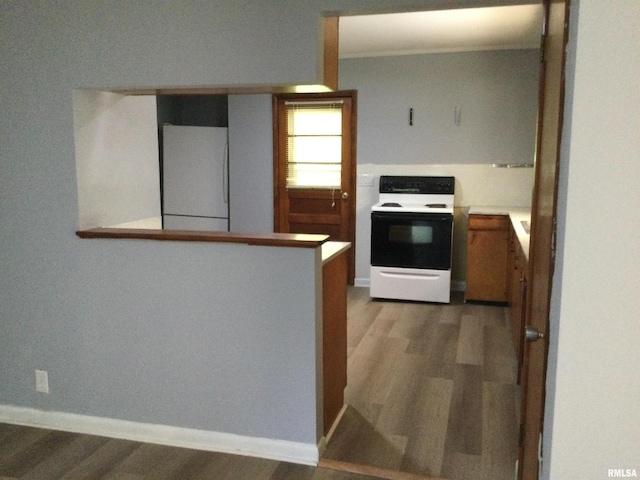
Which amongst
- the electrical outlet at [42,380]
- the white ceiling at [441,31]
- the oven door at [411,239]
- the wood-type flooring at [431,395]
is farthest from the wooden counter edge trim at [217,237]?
the oven door at [411,239]

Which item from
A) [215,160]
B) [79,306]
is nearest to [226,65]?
[79,306]

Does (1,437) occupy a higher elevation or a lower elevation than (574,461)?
lower

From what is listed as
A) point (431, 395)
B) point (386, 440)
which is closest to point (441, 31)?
point (431, 395)

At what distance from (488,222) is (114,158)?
3.52 metres

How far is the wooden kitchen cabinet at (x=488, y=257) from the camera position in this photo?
209 inches

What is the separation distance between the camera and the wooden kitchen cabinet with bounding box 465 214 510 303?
17.5 ft

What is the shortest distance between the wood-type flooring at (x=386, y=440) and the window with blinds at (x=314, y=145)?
251cm

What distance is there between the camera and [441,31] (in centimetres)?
493

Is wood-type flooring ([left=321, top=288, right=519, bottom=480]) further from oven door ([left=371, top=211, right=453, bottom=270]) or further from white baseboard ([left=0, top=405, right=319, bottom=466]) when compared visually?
oven door ([left=371, top=211, right=453, bottom=270])

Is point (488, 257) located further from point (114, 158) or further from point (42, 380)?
point (42, 380)

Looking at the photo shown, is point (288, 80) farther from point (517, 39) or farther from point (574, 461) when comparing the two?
point (517, 39)

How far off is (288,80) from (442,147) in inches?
147

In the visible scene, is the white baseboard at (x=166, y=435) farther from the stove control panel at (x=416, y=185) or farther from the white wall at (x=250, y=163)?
the stove control panel at (x=416, y=185)

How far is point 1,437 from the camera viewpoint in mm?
2891
